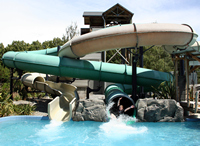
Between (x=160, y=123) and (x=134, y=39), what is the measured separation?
10.6 ft

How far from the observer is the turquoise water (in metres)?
4.98

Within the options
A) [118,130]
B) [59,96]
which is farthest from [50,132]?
[59,96]

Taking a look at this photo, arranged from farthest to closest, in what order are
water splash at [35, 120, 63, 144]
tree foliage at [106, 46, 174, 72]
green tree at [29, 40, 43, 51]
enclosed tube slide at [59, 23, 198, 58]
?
1. green tree at [29, 40, 43, 51]
2. tree foliage at [106, 46, 174, 72]
3. enclosed tube slide at [59, 23, 198, 58]
4. water splash at [35, 120, 63, 144]

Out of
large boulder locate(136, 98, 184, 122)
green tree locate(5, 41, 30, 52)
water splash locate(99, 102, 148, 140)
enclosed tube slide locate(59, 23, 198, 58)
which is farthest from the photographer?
green tree locate(5, 41, 30, 52)

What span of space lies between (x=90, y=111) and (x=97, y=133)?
1480 millimetres

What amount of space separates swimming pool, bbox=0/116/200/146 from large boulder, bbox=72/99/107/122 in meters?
0.23

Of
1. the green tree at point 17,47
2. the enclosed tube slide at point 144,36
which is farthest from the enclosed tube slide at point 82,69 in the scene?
the green tree at point 17,47

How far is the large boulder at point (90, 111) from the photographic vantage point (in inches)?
277

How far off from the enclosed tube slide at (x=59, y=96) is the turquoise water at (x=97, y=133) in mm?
568

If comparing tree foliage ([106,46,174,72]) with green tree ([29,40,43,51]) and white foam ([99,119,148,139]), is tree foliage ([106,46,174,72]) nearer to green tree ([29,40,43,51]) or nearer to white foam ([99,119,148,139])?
green tree ([29,40,43,51])

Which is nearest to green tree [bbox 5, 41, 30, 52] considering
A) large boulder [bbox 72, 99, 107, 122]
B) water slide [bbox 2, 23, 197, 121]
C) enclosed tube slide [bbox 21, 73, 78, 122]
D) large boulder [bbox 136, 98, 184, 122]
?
enclosed tube slide [bbox 21, 73, 78, 122]

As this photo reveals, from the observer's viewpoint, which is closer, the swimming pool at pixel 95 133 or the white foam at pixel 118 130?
the swimming pool at pixel 95 133

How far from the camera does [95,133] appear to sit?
18.7 feet

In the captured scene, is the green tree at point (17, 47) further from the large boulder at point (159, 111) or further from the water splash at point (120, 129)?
the large boulder at point (159, 111)
